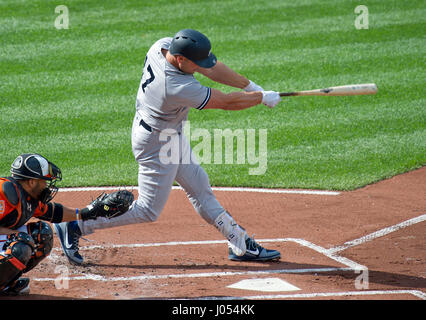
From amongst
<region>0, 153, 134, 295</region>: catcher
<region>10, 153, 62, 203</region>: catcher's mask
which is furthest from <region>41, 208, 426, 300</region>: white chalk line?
<region>10, 153, 62, 203</region>: catcher's mask

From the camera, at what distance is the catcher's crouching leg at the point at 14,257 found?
14.4 feet

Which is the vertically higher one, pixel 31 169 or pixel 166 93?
pixel 166 93

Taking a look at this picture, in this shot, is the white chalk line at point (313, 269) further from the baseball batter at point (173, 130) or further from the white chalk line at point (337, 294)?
the baseball batter at point (173, 130)

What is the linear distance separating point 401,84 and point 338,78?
1.05 meters

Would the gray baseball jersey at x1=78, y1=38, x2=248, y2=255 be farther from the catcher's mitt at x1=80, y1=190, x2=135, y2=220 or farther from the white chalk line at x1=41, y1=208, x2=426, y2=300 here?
the white chalk line at x1=41, y1=208, x2=426, y2=300

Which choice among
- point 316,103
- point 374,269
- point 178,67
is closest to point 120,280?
point 178,67

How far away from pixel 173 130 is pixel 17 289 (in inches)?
68.8

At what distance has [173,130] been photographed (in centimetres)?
532

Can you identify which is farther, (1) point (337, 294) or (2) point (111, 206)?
(2) point (111, 206)

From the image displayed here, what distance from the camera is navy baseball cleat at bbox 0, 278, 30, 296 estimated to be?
15.3 ft

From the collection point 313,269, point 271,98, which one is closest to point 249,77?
point 271,98

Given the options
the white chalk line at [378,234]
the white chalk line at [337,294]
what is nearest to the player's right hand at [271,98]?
the white chalk line at [378,234]

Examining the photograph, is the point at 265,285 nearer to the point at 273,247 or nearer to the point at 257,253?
the point at 257,253

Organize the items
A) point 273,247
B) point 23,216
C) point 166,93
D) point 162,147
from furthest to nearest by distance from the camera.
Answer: point 273,247 → point 162,147 → point 166,93 → point 23,216
